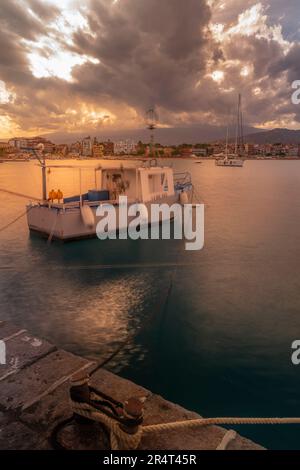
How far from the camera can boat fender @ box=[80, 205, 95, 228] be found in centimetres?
1960

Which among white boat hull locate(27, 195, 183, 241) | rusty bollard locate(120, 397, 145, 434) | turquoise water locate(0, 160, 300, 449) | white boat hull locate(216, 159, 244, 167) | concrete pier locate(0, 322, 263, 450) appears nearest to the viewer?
rusty bollard locate(120, 397, 145, 434)

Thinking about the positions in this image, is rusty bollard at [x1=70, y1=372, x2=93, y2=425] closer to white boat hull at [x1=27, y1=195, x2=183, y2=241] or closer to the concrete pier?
the concrete pier

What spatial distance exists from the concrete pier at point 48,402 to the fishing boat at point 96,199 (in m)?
13.8

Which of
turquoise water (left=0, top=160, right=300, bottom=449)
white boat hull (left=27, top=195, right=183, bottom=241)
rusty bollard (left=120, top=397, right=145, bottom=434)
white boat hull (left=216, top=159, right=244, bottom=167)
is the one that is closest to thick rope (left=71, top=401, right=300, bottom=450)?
rusty bollard (left=120, top=397, right=145, bottom=434)

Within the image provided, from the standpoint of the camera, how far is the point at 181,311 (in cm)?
1195

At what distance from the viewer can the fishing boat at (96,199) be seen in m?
19.9

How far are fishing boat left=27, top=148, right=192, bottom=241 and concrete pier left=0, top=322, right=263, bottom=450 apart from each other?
13.8 metres

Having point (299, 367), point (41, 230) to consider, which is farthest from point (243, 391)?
point (41, 230)

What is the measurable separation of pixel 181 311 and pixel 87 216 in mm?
10164

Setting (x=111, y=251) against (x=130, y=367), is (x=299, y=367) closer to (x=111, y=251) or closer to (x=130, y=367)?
(x=130, y=367)

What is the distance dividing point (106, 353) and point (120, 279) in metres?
6.30

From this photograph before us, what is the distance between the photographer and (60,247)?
20.0 m

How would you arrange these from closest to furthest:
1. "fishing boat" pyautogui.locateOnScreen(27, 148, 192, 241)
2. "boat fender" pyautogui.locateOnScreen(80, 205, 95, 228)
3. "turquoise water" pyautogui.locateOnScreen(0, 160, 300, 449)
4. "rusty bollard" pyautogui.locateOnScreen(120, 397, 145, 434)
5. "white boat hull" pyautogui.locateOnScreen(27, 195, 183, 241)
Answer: "rusty bollard" pyautogui.locateOnScreen(120, 397, 145, 434) → "turquoise water" pyautogui.locateOnScreen(0, 160, 300, 449) → "boat fender" pyautogui.locateOnScreen(80, 205, 95, 228) → "white boat hull" pyautogui.locateOnScreen(27, 195, 183, 241) → "fishing boat" pyautogui.locateOnScreen(27, 148, 192, 241)
